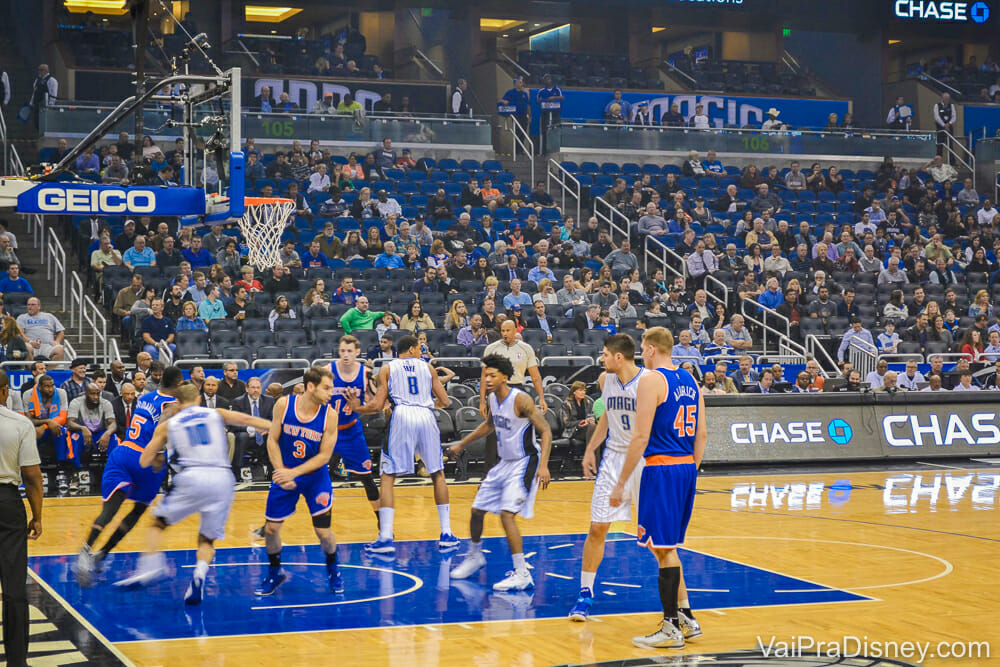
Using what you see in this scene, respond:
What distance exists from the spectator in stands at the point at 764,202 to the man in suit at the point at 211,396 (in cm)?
1518

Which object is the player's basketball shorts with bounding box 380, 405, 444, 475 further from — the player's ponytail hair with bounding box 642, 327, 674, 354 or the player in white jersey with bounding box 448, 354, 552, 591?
the player's ponytail hair with bounding box 642, 327, 674, 354

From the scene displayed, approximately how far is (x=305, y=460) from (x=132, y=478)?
5.41ft

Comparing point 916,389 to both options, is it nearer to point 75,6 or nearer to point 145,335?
point 145,335

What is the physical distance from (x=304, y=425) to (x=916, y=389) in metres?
13.9

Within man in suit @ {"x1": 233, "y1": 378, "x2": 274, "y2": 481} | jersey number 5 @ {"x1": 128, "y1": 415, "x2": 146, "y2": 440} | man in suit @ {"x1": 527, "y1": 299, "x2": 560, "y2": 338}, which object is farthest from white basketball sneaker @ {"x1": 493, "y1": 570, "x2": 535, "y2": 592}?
man in suit @ {"x1": 527, "y1": 299, "x2": 560, "y2": 338}

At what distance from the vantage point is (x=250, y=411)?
53.8 ft

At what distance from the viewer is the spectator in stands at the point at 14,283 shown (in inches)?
762

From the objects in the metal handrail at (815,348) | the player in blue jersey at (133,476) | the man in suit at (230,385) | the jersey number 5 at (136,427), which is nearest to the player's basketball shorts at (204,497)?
the player in blue jersey at (133,476)

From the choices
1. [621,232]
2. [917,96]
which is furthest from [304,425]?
[917,96]

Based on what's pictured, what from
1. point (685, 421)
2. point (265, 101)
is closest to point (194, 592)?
point (685, 421)

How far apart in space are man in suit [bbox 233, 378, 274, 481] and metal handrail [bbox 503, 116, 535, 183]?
1429 centimetres

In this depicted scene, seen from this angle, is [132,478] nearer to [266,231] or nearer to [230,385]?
[230,385]

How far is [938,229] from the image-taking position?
28.9 m

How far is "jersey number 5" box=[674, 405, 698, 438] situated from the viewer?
8.20 m
